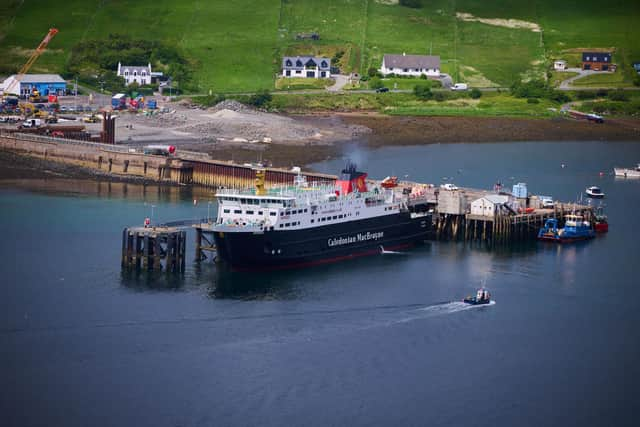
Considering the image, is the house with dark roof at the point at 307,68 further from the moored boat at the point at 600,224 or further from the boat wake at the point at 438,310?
the boat wake at the point at 438,310

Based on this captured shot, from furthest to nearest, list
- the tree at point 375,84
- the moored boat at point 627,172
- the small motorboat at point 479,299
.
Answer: the tree at point 375,84
the moored boat at point 627,172
the small motorboat at point 479,299

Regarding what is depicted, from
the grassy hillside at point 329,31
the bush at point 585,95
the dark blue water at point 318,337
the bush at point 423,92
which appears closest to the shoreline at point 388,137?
the bush at point 423,92

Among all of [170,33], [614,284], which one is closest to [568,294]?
[614,284]

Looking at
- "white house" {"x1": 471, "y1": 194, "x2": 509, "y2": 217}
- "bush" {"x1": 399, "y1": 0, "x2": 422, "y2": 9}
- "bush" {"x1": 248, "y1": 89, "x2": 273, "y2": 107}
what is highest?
"bush" {"x1": 399, "y1": 0, "x2": 422, "y2": 9}

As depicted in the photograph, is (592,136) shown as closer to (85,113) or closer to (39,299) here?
(85,113)

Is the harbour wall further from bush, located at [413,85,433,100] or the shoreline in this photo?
bush, located at [413,85,433,100]

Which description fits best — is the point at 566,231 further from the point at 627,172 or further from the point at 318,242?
the point at 627,172

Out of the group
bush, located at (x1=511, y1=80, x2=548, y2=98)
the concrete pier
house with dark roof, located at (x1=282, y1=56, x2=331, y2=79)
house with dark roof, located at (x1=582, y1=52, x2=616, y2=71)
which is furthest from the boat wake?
house with dark roof, located at (x1=582, y1=52, x2=616, y2=71)
